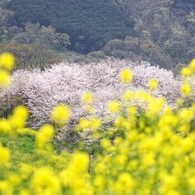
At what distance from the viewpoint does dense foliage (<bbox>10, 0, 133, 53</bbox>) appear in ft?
234

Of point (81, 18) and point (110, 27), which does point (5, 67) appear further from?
point (81, 18)

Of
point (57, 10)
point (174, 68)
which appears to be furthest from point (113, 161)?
point (57, 10)

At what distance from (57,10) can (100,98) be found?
55603 millimetres

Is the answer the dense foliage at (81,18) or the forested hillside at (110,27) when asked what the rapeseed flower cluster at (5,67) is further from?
the dense foliage at (81,18)

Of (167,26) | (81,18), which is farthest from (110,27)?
(167,26)

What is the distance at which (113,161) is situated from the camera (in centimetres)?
708

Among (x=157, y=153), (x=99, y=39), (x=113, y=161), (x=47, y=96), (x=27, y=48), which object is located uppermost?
(x=157, y=153)

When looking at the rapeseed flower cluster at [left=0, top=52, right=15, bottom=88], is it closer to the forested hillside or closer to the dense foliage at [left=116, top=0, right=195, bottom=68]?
the forested hillside

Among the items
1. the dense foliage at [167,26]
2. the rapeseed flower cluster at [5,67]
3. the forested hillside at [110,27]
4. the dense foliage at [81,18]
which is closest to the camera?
the rapeseed flower cluster at [5,67]

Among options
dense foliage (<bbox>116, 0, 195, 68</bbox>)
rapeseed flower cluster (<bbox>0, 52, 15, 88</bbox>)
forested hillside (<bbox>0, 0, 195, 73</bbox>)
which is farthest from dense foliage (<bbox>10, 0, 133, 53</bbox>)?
rapeseed flower cluster (<bbox>0, 52, 15, 88</bbox>)

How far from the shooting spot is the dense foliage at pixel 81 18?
A: 7144cm

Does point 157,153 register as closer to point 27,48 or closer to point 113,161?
point 113,161

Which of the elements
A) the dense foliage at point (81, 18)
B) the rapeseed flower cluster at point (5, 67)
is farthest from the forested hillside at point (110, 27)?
the rapeseed flower cluster at point (5, 67)

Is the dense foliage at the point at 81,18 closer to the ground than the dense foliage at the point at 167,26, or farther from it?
closer to the ground
